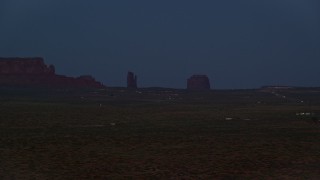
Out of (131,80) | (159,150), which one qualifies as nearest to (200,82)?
(131,80)

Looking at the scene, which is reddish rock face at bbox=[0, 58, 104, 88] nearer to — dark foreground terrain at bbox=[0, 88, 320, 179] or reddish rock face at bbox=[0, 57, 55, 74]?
reddish rock face at bbox=[0, 57, 55, 74]

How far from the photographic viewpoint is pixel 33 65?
507 feet

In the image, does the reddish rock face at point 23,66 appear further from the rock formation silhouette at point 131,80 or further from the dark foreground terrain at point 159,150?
the dark foreground terrain at point 159,150

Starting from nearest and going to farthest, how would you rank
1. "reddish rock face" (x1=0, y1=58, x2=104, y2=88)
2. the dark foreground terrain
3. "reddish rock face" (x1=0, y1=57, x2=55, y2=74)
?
the dark foreground terrain, "reddish rock face" (x1=0, y1=58, x2=104, y2=88), "reddish rock face" (x1=0, y1=57, x2=55, y2=74)

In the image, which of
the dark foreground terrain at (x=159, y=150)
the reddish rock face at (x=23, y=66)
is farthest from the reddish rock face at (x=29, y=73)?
the dark foreground terrain at (x=159, y=150)

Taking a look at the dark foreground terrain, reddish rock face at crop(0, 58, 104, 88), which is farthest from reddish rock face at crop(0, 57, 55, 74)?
the dark foreground terrain

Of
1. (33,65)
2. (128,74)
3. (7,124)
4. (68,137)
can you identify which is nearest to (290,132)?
(68,137)

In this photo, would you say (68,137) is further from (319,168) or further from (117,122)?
(319,168)

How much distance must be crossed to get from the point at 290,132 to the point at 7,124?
68.7 ft

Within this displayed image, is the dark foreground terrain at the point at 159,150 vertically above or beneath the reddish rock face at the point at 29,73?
beneath

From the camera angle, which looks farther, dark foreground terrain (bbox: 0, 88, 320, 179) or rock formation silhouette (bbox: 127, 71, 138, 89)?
rock formation silhouette (bbox: 127, 71, 138, 89)

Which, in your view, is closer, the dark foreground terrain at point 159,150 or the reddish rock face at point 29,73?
the dark foreground terrain at point 159,150

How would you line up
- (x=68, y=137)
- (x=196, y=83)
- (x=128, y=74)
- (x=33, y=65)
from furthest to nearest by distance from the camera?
1. (x=196, y=83)
2. (x=128, y=74)
3. (x=33, y=65)
4. (x=68, y=137)

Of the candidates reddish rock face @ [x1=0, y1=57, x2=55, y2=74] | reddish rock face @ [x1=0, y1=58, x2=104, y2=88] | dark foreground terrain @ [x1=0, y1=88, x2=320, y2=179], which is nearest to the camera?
dark foreground terrain @ [x1=0, y1=88, x2=320, y2=179]
